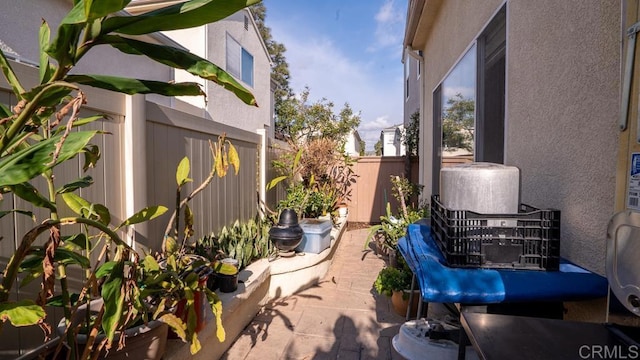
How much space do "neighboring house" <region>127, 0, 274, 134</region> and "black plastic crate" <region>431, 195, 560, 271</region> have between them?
252 inches

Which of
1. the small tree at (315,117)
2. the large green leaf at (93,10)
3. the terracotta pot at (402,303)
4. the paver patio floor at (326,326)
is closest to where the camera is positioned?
the large green leaf at (93,10)

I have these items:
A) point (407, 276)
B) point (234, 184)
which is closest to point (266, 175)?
point (234, 184)

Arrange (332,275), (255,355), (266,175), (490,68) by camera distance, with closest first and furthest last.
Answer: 1. (255,355)
2. (490,68)
3. (332,275)
4. (266,175)

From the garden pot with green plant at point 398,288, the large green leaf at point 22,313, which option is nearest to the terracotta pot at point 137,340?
the large green leaf at point 22,313

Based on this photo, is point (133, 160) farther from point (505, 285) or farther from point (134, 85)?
point (505, 285)

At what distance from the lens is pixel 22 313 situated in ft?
2.68

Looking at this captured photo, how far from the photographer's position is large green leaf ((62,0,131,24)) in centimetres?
66

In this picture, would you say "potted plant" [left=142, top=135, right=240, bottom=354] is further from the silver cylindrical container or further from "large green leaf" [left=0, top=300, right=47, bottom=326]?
the silver cylindrical container

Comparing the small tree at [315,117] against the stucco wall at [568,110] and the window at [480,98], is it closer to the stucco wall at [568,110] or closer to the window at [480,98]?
the window at [480,98]

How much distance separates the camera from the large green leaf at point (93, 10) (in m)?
0.66

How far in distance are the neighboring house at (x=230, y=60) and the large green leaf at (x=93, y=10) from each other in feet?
20.8

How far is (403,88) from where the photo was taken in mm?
15531

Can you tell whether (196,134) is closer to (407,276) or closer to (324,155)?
(407,276)

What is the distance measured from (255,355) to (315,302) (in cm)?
111
